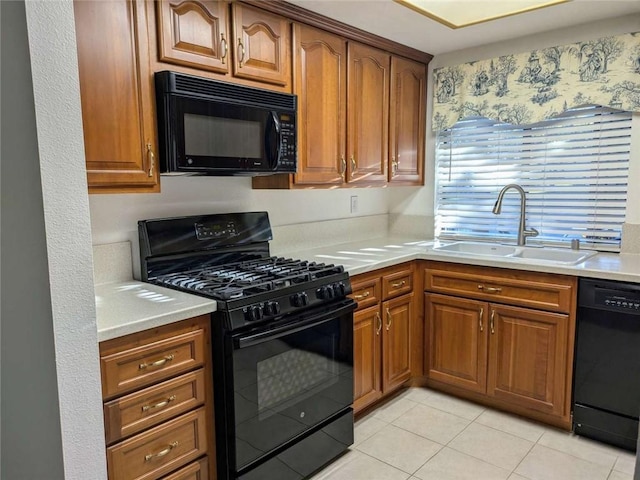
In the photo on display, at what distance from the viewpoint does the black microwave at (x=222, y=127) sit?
1876mm

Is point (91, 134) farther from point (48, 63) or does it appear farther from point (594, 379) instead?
point (594, 379)

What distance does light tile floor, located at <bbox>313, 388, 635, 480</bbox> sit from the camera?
2.19 meters

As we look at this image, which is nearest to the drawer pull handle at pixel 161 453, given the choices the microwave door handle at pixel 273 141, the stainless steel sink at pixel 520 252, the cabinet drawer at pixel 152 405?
the cabinet drawer at pixel 152 405

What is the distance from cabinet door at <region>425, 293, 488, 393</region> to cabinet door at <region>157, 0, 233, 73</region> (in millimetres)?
1798

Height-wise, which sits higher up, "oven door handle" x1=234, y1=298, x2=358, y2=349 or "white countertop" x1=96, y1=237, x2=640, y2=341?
"white countertop" x1=96, y1=237, x2=640, y2=341

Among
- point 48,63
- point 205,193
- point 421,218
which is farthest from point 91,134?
point 421,218

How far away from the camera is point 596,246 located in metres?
2.84

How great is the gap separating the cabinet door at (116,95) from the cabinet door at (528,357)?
6.47ft

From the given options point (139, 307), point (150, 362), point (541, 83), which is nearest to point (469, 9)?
point (541, 83)

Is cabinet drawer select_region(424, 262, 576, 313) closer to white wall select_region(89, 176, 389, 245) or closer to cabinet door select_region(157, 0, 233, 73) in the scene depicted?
white wall select_region(89, 176, 389, 245)

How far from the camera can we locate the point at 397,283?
274cm

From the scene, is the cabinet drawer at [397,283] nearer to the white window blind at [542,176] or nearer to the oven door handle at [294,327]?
the oven door handle at [294,327]

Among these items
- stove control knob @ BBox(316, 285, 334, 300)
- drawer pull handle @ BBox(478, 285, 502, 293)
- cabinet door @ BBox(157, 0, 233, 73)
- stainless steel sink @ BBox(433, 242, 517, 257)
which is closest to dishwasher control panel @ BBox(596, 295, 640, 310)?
drawer pull handle @ BBox(478, 285, 502, 293)

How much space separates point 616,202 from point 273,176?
1.98 meters
